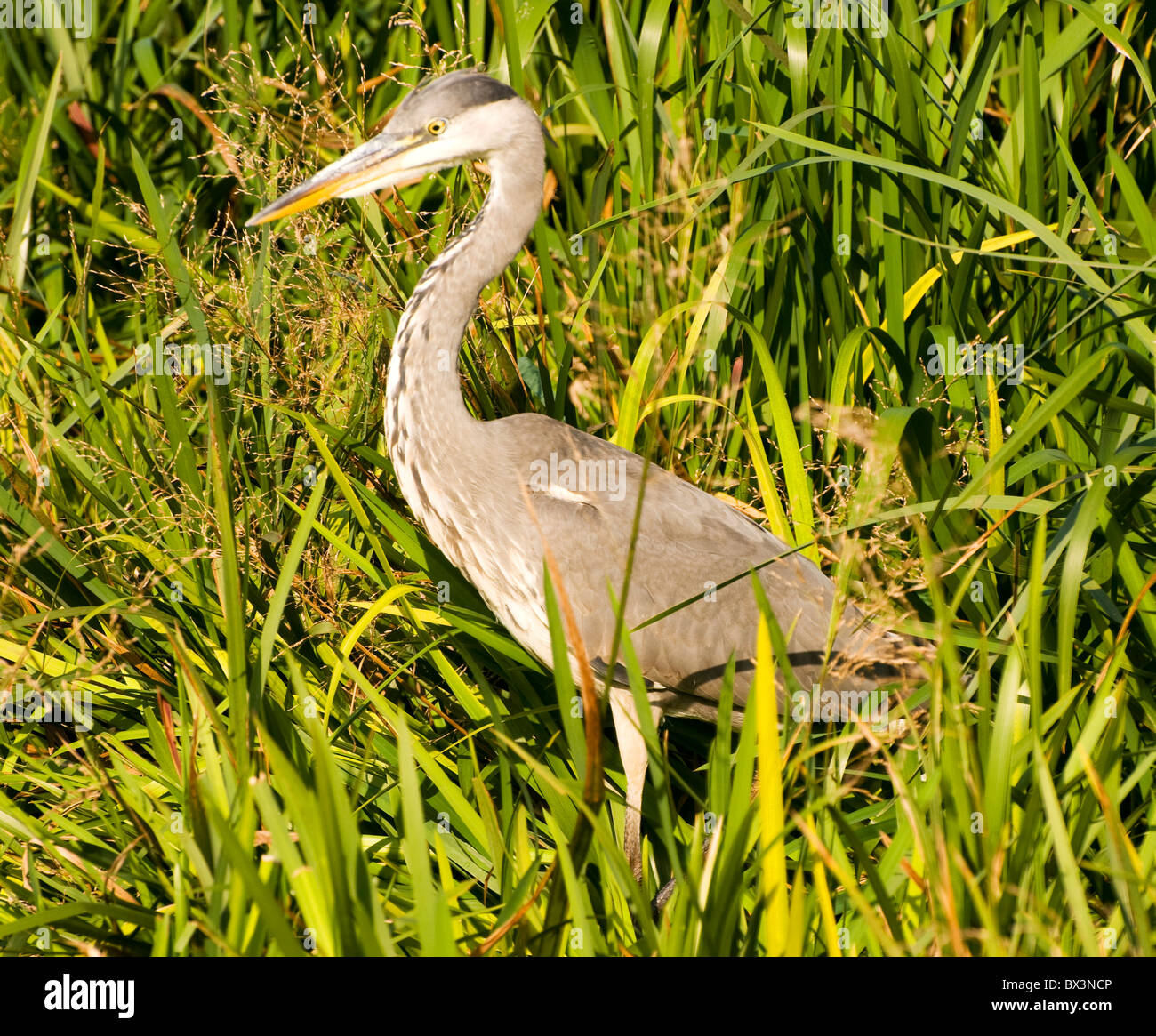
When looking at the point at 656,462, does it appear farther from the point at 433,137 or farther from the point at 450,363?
the point at 433,137

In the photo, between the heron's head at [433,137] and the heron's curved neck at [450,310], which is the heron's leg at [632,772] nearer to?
the heron's curved neck at [450,310]

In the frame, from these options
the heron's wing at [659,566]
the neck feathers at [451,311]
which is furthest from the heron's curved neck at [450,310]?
the heron's wing at [659,566]

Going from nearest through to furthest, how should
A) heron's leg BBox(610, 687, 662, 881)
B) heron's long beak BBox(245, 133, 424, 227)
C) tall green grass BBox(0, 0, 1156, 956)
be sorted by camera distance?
tall green grass BBox(0, 0, 1156, 956)
heron's leg BBox(610, 687, 662, 881)
heron's long beak BBox(245, 133, 424, 227)

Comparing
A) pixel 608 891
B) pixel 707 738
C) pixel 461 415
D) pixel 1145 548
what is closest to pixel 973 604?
pixel 1145 548

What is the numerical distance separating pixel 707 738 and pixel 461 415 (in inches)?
43.5

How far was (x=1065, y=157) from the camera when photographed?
9.49 feet

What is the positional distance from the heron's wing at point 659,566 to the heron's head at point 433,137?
0.70 meters

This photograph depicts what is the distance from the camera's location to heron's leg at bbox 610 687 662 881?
2586 mm

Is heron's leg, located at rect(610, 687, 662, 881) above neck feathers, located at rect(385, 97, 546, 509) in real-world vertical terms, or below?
below

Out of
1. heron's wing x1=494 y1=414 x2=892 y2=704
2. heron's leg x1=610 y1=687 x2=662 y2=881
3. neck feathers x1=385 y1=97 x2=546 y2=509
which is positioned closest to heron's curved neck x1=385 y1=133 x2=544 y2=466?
neck feathers x1=385 y1=97 x2=546 y2=509

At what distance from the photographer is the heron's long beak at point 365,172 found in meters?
2.77

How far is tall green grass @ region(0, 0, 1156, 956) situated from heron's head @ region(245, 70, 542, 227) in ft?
0.80

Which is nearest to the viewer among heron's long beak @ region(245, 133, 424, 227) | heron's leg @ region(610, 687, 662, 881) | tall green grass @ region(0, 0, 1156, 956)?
tall green grass @ region(0, 0, 1156, 956)

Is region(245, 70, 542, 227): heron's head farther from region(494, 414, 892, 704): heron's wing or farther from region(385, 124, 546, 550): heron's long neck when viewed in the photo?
region(494, 414, 892, 704): heron's wing
